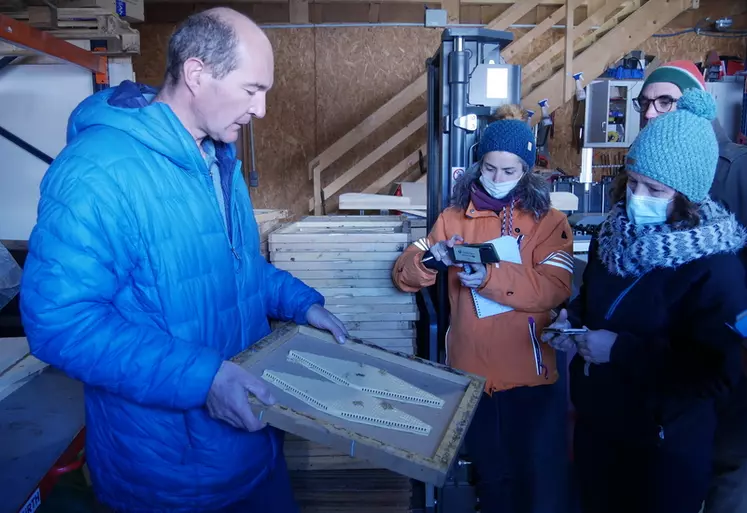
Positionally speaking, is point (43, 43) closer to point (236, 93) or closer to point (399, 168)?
point (236, 93)

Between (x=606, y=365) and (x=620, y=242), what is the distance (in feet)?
1.30

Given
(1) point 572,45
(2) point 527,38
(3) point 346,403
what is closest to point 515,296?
(3) point 346,403

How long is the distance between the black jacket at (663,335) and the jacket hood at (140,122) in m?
1.28

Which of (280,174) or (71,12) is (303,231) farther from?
(280,174)

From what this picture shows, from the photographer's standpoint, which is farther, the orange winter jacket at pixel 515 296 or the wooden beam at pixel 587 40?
the wooden beam at pixel 587 40

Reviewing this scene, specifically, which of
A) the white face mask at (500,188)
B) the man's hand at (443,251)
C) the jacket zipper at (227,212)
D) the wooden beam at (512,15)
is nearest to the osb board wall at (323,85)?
the wooden beam at (512,15)

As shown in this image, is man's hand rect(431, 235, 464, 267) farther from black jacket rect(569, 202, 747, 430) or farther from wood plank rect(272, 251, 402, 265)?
black jacket rect(569, 202, 747, 430)

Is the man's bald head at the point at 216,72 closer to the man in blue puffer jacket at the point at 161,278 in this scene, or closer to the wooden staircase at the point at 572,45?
the man in blue puffer jacket at the point at 161,278

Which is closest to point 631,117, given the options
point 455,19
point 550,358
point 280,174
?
point 455,19

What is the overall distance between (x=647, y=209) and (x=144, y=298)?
1.40m

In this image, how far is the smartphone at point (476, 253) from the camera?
81.7 inches

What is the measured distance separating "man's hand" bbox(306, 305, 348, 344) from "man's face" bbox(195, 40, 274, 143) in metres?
0.61

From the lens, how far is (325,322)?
1.80m

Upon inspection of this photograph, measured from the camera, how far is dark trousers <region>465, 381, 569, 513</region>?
238 centimetres
